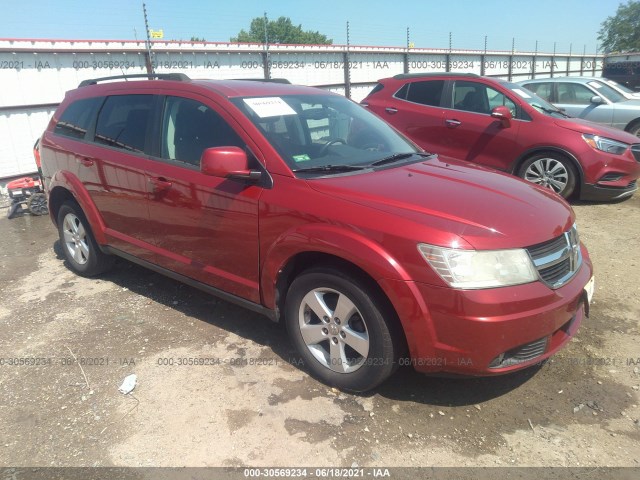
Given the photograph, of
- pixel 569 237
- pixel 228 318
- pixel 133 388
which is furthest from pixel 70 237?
pixel 569 237

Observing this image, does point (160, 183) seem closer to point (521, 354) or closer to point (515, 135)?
point (521, 354)

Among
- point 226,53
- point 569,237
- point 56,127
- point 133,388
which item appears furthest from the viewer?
point 226,53

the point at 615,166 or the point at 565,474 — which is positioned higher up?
the point at 615,166

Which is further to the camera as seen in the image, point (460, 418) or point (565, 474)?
point (460, 418)

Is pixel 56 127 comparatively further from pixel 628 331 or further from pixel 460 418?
pixel 628 331

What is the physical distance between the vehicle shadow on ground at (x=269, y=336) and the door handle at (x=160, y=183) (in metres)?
1.05

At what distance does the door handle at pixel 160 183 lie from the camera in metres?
3.57

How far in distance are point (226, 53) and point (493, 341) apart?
950 cm

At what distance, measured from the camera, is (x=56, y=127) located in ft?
15.9

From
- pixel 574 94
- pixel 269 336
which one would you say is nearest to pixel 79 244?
pixel 269 336

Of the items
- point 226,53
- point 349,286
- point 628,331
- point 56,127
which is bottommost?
point 628,331

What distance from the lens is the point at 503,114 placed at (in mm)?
6781

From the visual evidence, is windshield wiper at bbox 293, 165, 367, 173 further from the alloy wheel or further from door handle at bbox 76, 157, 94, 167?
door handle at bbox 76, 157, 94, 167

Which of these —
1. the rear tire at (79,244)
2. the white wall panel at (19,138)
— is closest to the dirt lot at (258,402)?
the rear tire at (79,244)
